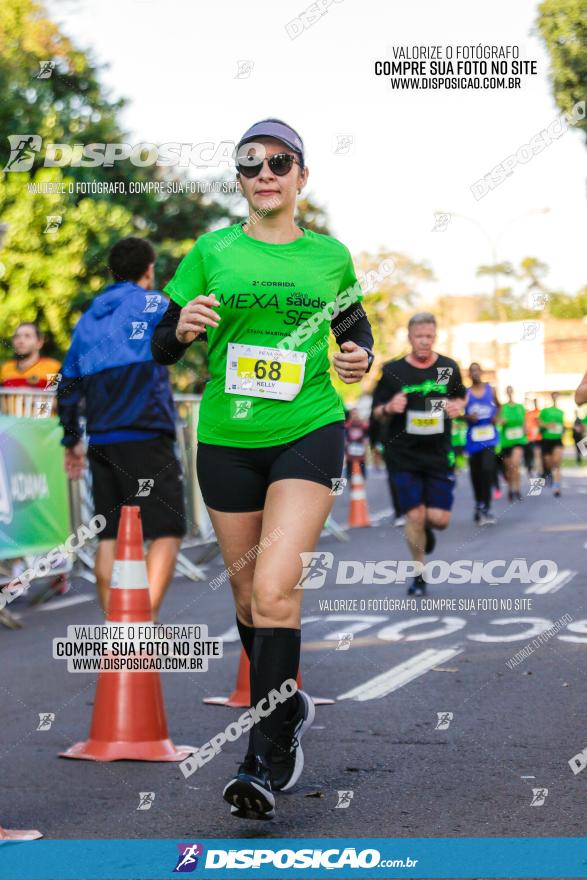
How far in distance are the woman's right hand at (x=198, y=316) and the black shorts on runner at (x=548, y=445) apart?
23131 mm

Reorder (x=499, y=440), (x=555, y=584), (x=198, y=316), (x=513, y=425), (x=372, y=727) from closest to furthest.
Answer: (x=198, y=316) < (x=372, y=727) < (x=555, y=584) < (x=499, y=440) < (x=513, y=425)

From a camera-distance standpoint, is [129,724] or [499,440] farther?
[499,440]

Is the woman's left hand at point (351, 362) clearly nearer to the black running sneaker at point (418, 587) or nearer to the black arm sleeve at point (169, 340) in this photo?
the black arm sleeve at point (169, 340)

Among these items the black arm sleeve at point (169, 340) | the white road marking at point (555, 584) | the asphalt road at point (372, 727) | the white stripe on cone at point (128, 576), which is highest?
the black arm sleeve at point (169, 340)

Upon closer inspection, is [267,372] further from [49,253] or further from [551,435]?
[551,435]

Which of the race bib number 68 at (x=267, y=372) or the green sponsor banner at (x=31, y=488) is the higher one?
the race bib number 68 at (x=267, y=372)

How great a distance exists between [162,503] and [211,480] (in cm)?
220

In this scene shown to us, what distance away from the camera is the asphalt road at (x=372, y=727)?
14.3ft

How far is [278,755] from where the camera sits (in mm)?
4453

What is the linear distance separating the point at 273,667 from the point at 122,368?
2967mm

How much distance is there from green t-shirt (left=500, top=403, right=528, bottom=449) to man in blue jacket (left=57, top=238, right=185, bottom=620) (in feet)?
55.2

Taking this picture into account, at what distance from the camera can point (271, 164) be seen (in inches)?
184

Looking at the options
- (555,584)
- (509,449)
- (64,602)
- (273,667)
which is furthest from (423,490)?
(509,449)

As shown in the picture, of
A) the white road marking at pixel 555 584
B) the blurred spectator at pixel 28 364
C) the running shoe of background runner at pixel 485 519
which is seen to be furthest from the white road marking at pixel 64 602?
the running shoe of background runner at pixel 485 519
